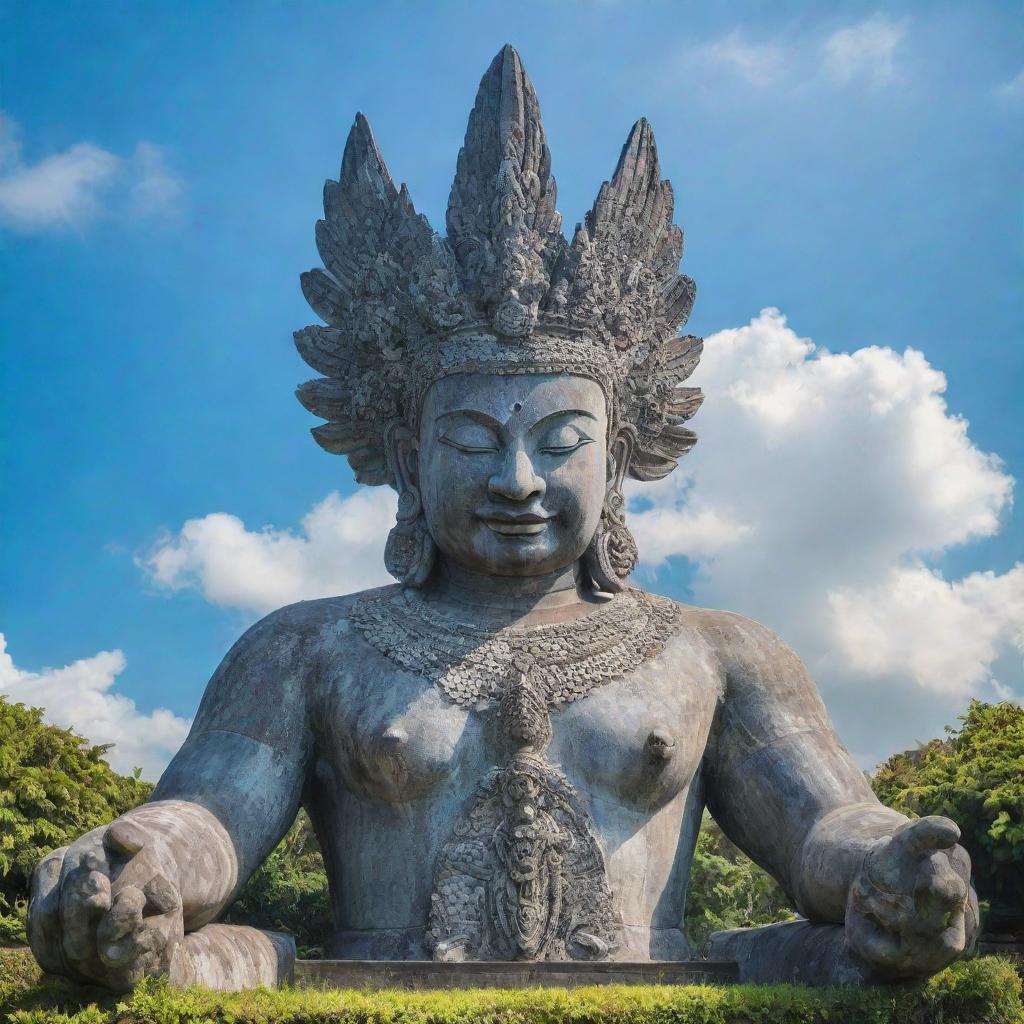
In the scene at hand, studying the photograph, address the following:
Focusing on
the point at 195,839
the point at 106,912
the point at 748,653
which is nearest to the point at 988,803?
the point at 748,653

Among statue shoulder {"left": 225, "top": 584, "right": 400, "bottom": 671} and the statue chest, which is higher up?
statue shoulder {"left": 225, "top": 584, "right": 400, "bottom": 671}

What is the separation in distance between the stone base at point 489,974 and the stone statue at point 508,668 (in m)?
0.31

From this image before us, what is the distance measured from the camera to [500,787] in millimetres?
6973

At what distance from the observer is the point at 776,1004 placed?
5555 mm

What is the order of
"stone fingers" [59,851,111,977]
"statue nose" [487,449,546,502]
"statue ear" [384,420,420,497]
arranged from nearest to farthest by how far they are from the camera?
"stone fingers" [59,851,111,977] < "statue nose" [487,449,546,502] < "statue ear" [384,420,420,497]

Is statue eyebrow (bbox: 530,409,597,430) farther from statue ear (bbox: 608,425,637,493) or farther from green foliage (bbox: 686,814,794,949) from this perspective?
green foliage (bbox: 686,814,794,949)

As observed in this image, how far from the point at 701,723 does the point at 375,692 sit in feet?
5.63

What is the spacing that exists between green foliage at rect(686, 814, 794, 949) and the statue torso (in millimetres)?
7600

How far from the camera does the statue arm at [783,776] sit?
21.7ft

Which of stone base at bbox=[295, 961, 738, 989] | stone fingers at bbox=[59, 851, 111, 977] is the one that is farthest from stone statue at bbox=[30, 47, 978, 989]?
stone fingers at bbox=[59, 851, 111, 977]

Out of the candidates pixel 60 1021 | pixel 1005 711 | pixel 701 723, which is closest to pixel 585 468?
pixel 701 723

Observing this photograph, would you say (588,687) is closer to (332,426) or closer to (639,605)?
(639,605)

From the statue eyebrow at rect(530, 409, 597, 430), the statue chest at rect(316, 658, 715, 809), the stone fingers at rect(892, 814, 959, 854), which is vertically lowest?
the stone fingers at rect(892, 814, 959, 854)

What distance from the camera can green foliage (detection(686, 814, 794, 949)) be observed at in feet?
48.1
